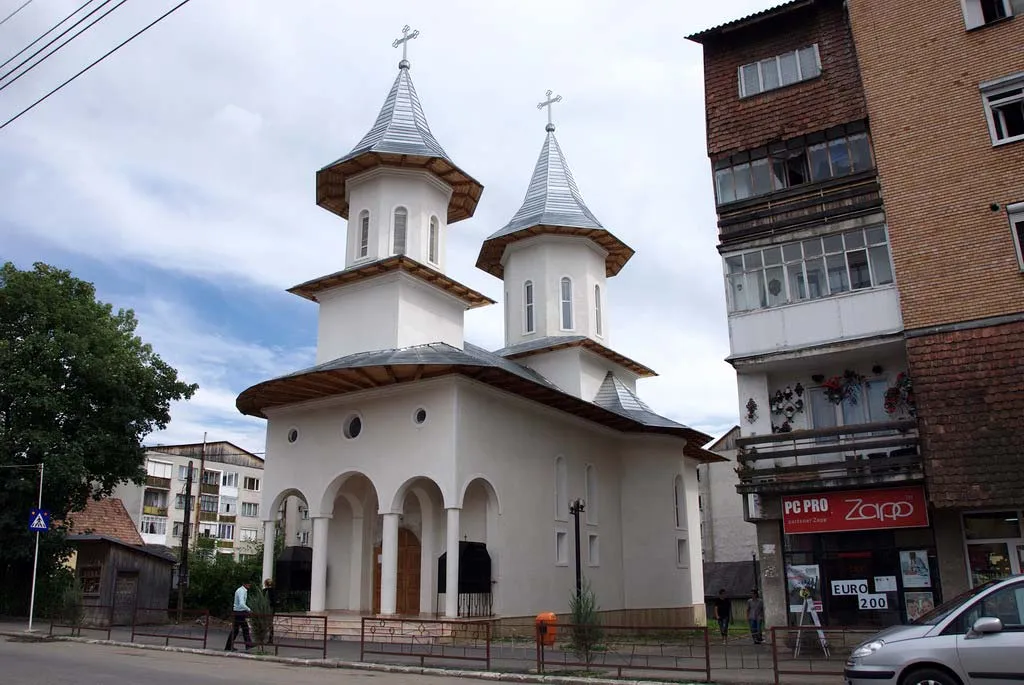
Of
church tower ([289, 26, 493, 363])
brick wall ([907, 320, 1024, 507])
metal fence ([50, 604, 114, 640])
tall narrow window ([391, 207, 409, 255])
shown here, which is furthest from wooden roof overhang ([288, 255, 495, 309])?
brick wall ([907, 320, 1024, 507])

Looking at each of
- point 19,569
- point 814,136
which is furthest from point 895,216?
point 19,569

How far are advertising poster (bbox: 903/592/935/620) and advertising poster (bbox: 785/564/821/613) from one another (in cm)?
152

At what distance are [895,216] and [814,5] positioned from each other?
5550 millimetres

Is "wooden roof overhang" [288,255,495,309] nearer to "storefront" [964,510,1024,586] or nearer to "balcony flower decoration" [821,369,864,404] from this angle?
"balcony flower decoration" [821,369,864,404]

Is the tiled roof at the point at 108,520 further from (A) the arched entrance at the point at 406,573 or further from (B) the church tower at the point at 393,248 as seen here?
(B) the church tower at the point at 393,248

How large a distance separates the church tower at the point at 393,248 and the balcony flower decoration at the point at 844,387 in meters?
11.4

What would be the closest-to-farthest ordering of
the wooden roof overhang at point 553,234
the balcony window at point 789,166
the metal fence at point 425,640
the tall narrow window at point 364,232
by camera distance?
1. the metal fence at point 425,640
2. the balcony window at point 789,166
3. the tall narrow window at point 364,232
4. the wooden roof overhang at point 553,234

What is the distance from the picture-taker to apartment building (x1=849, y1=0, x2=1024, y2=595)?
14266 millimetres

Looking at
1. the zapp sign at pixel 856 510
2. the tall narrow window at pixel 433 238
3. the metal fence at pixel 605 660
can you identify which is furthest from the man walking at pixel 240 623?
the tall narrow window at pixel 433 238

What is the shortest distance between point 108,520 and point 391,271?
18.2 metres

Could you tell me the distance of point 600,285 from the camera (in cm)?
3212

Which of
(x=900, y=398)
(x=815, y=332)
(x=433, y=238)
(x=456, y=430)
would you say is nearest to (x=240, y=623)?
(x=456, y=430)

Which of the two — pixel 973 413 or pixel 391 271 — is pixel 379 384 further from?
pixel 973 413

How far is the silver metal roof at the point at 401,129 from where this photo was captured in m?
25.4
